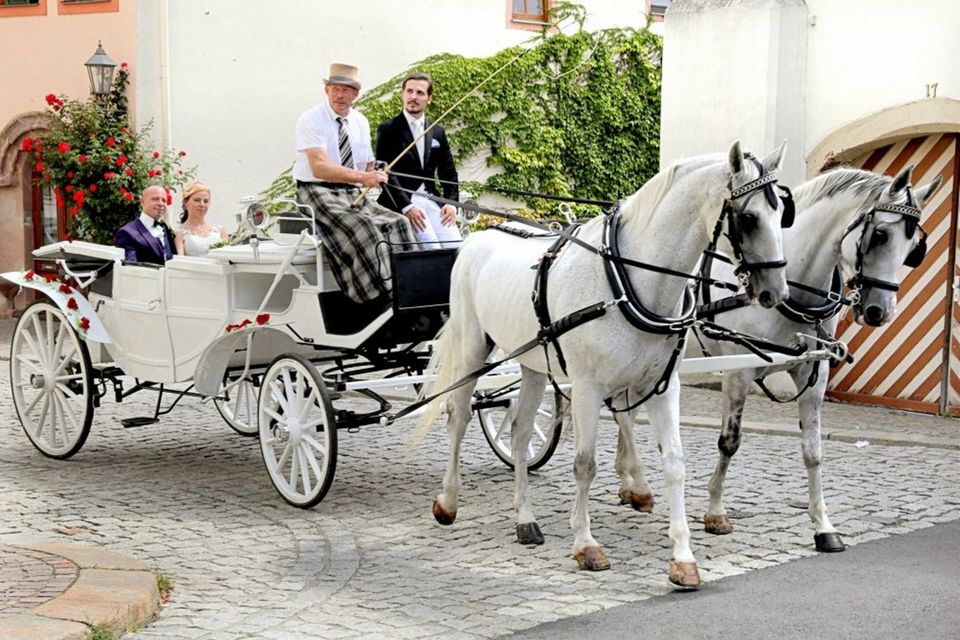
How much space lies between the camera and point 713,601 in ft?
19.2

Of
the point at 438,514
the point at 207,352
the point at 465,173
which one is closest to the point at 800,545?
the point at 438,514

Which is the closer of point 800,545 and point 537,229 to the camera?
point 800,545

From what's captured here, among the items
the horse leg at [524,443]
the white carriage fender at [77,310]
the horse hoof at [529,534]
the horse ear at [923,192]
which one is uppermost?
the horse ear at [923,192]

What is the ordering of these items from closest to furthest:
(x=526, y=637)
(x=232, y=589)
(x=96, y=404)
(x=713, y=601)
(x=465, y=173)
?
(x=526, y=637) → (x=713, y=601) → (x=232, y=589) → (x=96, y=404) → (x=465, y=173)

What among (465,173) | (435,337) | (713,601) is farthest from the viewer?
(465,173)

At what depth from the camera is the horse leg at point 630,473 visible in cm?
764

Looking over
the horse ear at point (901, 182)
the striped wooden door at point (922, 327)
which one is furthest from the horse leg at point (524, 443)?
the striped wooden door at point (922, 327)

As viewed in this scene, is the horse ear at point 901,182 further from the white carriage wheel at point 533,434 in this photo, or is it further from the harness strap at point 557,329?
the white carriage wheel at point 533,434

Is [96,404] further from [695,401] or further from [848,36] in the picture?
[848,36]

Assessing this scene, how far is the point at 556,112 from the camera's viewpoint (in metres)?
18.7

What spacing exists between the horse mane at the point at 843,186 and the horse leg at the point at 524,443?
1.64 m

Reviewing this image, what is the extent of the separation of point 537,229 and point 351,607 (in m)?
2.54

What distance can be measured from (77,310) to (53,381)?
1.71 ft

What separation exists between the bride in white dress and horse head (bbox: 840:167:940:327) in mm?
4508
